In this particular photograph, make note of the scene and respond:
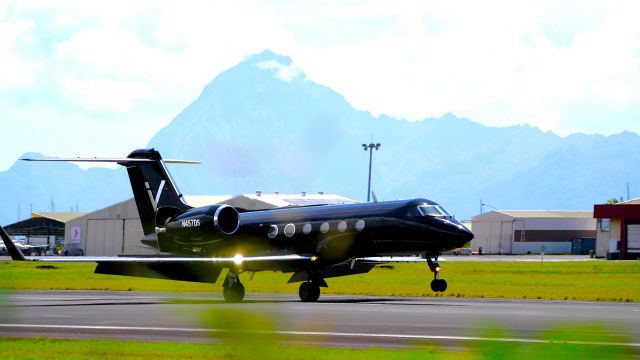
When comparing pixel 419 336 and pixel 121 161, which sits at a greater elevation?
pixel 121 161

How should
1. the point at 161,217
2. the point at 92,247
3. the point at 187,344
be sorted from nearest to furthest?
the point at 187,344
the point at 161,217
the point at 92,247

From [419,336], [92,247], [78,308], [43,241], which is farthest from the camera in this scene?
[43,241]

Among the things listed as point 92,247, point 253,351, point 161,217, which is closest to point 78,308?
point 161,217

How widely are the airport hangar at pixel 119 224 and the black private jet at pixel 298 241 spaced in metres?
85.8

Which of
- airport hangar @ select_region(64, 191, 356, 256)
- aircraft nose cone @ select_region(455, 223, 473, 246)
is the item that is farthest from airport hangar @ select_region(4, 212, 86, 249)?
aircraft nose cone @ select_region(455, 223, 473, 246)

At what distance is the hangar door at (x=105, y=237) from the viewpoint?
137 metres

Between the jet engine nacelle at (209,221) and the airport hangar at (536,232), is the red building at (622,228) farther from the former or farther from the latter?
the jet engine nacelle at (209,221)

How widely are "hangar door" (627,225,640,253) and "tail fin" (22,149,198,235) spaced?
91.7 meters

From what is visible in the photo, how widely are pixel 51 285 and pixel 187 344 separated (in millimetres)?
38754

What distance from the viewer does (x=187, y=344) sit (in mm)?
18781

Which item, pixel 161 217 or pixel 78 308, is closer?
pixel 78 308

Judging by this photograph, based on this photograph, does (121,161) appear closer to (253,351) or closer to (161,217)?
(161,217)

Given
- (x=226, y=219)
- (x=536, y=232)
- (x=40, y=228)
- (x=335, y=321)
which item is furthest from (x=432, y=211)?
(x=40, y=228)

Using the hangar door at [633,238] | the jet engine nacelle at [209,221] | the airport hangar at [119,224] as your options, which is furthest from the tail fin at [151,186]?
the hangar door at [633,238]
